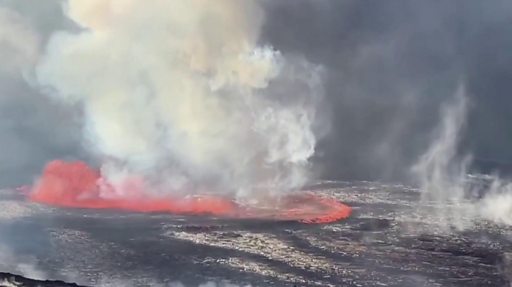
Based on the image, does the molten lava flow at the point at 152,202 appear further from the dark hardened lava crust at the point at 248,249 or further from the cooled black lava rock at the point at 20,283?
the cooled black lava rock at the point at 20,283

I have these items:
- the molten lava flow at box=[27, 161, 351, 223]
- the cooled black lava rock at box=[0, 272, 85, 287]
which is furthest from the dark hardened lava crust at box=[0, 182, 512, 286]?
the molten lava flow at box=[27, 161, 351, 223]

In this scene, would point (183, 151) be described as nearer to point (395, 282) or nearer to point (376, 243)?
point (376, 243)

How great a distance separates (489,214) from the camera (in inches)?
2509

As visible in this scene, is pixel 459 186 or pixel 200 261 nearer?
pixel 200 261

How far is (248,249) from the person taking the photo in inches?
1854

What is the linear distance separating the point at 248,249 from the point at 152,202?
54.2 ft

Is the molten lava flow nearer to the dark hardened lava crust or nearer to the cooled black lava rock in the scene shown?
the dark hardened lava crust

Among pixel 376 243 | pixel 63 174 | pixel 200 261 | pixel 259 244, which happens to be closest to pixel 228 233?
pixel 259 244

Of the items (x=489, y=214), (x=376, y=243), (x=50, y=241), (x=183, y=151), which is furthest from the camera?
(x=183, y=151)

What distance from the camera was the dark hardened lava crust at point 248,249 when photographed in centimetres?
4116

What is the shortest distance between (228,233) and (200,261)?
7709mm

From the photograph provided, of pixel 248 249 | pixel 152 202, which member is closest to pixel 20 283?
pixel 248 249

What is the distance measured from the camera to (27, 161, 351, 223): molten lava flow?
58594 mm

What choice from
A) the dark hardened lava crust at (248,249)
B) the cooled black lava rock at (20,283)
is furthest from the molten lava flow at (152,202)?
the cooled black lava rock at (20,283)
